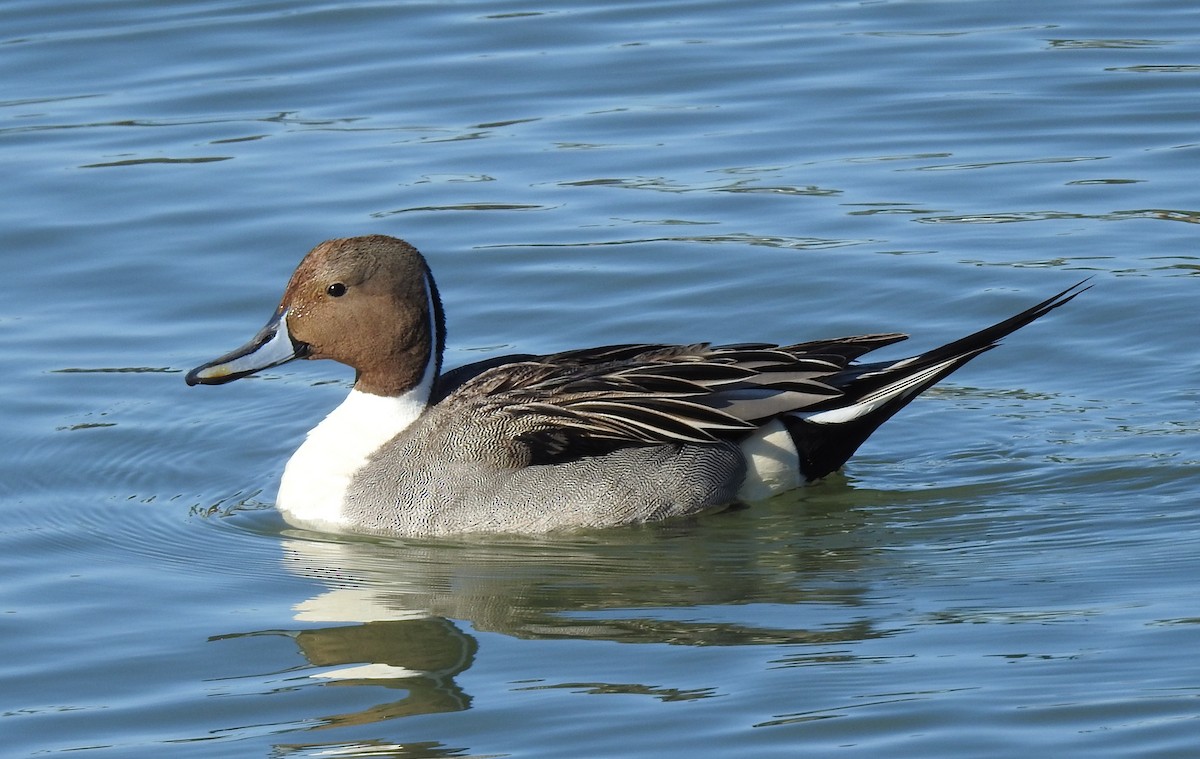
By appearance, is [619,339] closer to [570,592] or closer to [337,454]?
[337,454]

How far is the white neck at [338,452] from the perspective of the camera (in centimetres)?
769

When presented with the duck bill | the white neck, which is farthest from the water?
the duck bill

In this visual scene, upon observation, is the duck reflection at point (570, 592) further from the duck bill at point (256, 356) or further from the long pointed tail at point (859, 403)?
the duck bill at point (256, 356)

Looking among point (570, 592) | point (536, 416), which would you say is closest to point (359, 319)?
point (536, 416)

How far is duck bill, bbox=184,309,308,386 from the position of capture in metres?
7.79

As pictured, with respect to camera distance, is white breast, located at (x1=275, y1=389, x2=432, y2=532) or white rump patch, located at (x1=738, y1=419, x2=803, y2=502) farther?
white rump patch, located at (x1=738, y1=419, x2=803, y2=502)

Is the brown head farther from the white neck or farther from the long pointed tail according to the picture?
the long pointed tail

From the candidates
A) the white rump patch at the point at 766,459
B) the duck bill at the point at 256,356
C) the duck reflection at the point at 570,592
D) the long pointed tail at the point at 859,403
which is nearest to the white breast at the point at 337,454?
the duck reflection at the point at 570,592

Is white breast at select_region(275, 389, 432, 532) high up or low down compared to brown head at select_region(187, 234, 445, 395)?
down

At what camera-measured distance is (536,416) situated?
24.9ft

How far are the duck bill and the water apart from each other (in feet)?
1.77

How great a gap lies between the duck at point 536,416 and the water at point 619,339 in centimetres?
16

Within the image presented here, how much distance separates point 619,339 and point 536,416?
187 centimetres

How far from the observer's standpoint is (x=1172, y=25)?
13.7m
